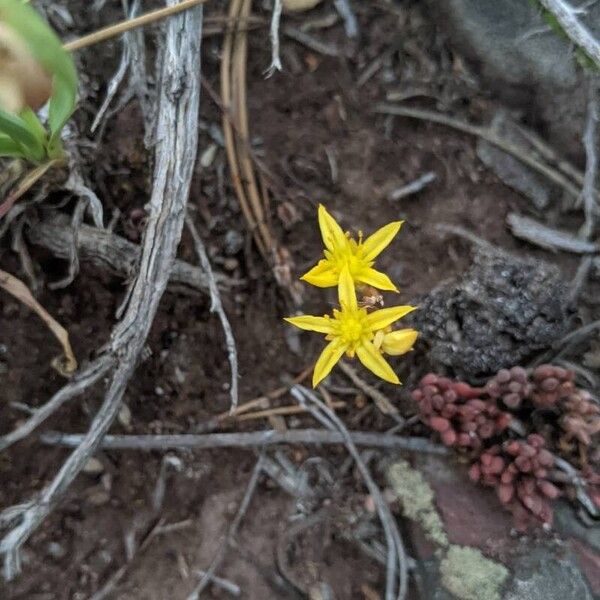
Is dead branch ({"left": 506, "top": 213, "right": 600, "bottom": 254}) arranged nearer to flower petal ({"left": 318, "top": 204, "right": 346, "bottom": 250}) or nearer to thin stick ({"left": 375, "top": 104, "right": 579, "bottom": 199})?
thin stick ({"left": 375, "top": 104, "right": 579, "bottom": 199})

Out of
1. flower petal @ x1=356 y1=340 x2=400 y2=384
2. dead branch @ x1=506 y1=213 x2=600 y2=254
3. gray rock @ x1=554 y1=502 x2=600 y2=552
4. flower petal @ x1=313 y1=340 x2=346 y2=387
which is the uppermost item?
flower petal @ x1=313 y1=340 x2=346 y2=387

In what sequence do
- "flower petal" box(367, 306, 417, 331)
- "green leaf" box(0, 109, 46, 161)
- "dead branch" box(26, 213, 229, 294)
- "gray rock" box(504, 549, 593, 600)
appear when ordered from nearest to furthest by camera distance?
"green leaf" box(0, 109, 46, 161) < "flower petal" box(367, 306, 417, 331) < "gray rock" box(504, 549, 593, 600) < "dead branch" box(26, 213, 229, 294)

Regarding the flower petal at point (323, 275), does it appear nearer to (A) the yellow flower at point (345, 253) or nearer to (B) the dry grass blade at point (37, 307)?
(A) the yellow flower at point (345, 253)

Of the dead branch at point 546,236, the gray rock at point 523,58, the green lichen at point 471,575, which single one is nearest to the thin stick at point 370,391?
the green lichen at point 471,575

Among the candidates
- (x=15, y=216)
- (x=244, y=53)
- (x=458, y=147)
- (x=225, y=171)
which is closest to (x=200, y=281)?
(x=225, y=171)

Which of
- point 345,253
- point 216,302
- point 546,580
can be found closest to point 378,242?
point 345,253

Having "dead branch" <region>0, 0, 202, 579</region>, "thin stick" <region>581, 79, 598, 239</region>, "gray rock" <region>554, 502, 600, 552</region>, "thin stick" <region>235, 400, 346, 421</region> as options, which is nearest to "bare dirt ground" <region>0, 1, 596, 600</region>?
"thin stick" <region>235, 400, 346, 421</region>

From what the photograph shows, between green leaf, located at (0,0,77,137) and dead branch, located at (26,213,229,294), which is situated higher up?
green leaf, located at (0,0,77,137)
